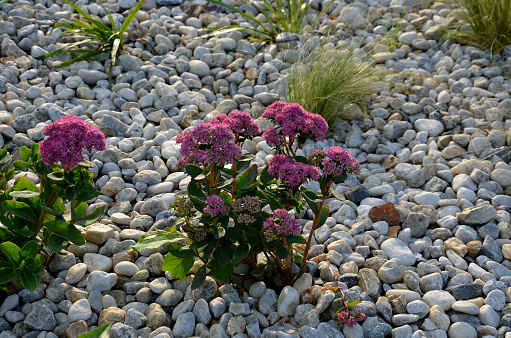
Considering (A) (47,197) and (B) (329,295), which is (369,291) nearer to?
(B) (329,295)

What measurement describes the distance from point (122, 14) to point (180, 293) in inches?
116

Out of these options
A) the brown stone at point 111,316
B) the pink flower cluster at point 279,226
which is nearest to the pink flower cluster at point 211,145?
the pink flower cluster at point 279,226

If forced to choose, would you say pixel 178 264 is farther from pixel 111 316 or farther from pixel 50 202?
pixel 50 202

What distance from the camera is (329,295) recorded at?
2.02 m

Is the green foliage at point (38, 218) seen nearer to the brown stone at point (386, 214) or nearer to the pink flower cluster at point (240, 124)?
the pink flower cluster at point (240, 124)

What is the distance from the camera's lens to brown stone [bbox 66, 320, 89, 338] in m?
1.89

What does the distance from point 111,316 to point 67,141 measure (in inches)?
29.0

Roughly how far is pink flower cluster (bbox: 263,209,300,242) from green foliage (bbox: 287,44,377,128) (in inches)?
56.8

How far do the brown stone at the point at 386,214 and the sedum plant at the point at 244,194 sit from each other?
0.65 meters

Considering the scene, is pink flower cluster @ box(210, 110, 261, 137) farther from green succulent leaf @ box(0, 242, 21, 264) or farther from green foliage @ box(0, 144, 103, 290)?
green succulent leaf @ box(0, 242, 21, 264)

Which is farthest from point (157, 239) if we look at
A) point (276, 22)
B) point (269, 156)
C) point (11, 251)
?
point (276, 22)

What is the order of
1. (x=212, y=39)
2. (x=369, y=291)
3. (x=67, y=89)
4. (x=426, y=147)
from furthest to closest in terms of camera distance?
(x=212, y=39) < (x=67, y=89) < (x=426, y=147) < (x=369, y=291)

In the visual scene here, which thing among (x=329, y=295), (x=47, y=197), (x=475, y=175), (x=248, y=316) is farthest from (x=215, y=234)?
(x=475, y=175)

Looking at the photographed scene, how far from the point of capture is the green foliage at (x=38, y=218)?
186 centimetres
